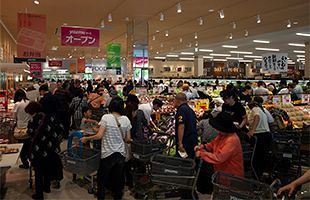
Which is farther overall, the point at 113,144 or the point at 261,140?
the point at 261,140

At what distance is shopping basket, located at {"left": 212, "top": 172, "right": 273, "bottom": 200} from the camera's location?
269cm

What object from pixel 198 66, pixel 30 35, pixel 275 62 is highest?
pixel 30 35

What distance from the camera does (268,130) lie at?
6328 mm

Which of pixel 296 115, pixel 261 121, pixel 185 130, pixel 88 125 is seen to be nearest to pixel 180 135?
pixel 185 130

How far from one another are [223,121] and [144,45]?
11.0 metres

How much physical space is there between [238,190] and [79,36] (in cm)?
1104

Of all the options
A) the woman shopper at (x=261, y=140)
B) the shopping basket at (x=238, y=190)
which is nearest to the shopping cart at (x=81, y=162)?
the shopping basket at (x=238, y=190)

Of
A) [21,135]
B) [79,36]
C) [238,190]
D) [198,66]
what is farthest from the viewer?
[198,66]

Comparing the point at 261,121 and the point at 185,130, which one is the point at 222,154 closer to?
the point at 185,130

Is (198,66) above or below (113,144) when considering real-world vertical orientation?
above

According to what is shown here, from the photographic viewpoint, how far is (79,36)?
41.7 ft

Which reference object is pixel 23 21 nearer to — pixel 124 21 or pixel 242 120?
pixel 124 21

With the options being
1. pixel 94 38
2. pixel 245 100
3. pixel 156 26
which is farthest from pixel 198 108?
pixel 156 26

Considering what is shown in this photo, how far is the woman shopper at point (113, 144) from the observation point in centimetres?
461
